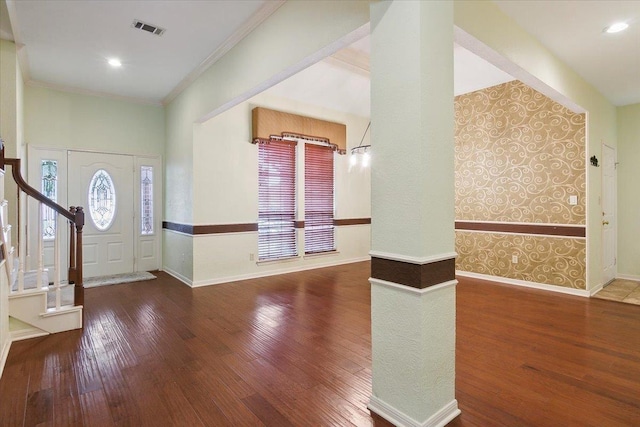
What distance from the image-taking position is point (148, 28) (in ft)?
11.3

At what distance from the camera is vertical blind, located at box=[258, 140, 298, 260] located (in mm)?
5703

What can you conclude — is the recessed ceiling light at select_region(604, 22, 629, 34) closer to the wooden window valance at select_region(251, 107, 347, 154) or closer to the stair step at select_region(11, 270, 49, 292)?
the wooden window valance at select_region(251, 107, 347, 154)

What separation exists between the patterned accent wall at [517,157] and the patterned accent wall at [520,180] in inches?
0.4

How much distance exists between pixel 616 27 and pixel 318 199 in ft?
15.0

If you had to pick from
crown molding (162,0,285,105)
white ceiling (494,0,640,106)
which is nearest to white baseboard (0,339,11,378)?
crown molding (162,0,285,105)

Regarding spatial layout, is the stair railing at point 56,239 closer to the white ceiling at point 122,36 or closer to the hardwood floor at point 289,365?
the hardwood floor at point 289,365

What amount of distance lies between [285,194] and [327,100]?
72.4 inches

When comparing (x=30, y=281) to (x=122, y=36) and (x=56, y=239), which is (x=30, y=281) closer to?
(x=56, y=239)

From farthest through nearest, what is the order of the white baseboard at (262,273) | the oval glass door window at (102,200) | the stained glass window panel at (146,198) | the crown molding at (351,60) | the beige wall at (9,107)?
the stained glass window panel at (146,198), the oval glass door window at (102,200), the white baseboard at (262,273), the crown molding at (351,60), the beige wall at (9,107)

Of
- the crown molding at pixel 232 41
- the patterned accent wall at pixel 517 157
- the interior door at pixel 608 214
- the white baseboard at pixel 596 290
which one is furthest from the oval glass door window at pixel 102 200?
the interior door at pixel 608 214

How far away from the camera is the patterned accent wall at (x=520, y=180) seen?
4520mm

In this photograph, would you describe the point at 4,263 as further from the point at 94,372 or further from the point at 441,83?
the point at 441,83

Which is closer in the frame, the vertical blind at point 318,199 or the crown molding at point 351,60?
the crown molding at point 351,60

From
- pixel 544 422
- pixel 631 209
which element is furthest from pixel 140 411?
pixel 631 209
